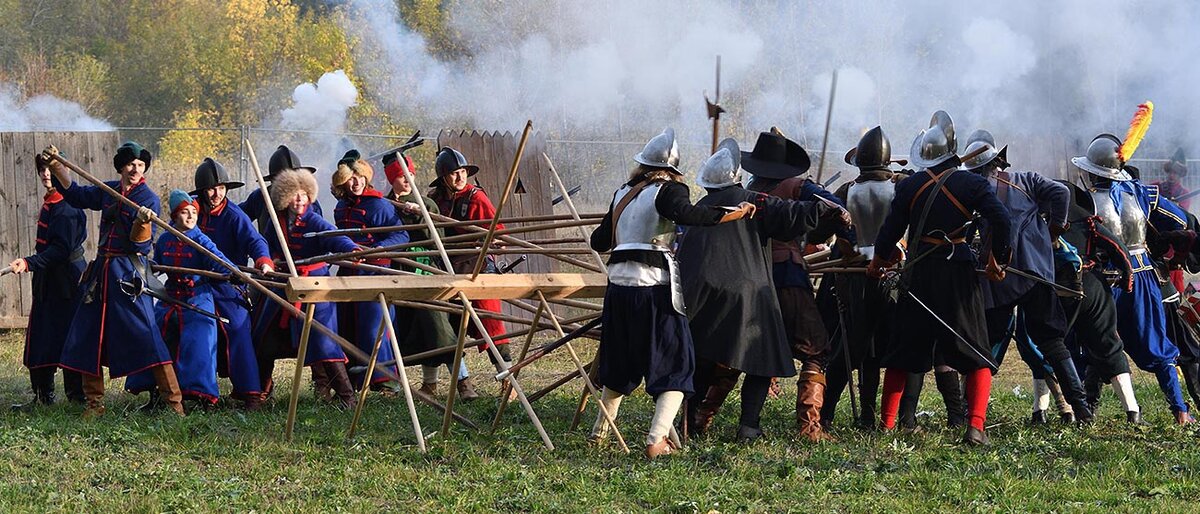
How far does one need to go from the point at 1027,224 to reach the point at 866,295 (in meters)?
1.00

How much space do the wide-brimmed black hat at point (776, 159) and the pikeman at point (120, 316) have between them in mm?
3691

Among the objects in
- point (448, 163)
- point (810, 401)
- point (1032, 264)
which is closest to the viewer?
point (810, 401)

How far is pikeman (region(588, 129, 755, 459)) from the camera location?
6.80 meters

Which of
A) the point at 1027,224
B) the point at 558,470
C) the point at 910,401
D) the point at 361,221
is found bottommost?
the point at 558,470

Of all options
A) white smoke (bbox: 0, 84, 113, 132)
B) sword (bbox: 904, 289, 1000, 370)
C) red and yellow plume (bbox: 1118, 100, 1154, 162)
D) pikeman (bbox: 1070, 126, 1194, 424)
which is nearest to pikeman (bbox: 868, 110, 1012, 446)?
sword (bbox: 904, 289, 1000, 370)

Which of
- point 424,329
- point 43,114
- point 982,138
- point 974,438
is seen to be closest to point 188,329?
point 424,329

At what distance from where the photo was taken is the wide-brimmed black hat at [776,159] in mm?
7625

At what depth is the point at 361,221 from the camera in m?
9.65

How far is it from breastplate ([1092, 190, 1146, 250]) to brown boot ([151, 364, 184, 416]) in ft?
18.6

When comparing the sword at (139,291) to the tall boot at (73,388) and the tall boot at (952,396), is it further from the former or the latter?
the tall boot at (952,396)

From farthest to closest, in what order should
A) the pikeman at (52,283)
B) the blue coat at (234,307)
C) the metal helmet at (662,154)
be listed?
the pikeman at (52,283), the blue coat at (234,307), the metal helmet at (662,154)

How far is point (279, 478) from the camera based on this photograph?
21.0 ft

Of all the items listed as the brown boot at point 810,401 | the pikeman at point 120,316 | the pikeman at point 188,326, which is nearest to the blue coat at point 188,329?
the pikeman at point 188,326

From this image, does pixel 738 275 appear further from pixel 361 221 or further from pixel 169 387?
pixel 169 387
